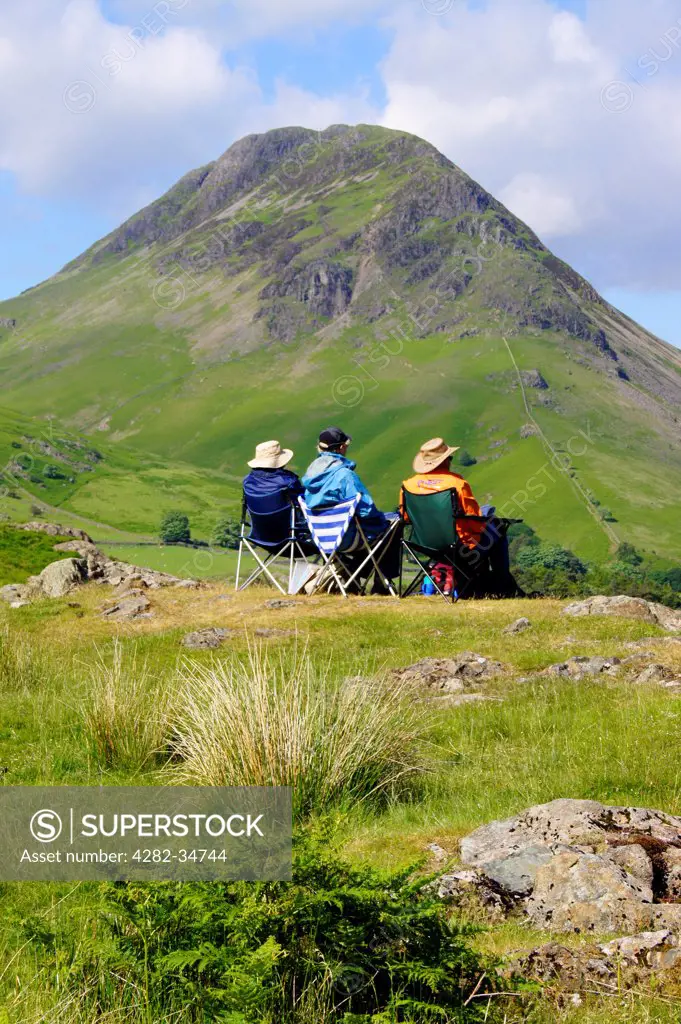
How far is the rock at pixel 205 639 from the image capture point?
1181 centimetres

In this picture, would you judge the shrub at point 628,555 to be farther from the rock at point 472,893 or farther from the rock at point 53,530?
the rock at point 472,893

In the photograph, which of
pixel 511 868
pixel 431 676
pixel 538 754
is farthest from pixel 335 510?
pixel 511 868

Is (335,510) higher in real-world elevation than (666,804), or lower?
higher

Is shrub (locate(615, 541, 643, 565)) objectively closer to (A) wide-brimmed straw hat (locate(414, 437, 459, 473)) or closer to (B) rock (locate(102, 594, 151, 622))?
(A) wide-brimmed straw hat (locate(414, 437, 459, 473))

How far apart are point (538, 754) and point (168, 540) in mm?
154799

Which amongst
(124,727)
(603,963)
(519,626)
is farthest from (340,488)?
(603,963)

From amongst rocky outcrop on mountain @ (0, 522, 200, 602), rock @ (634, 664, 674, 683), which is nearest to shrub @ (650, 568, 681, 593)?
rocky outcrop on mountain @ (0, 522, 200, 602)

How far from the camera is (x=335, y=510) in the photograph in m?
16.8

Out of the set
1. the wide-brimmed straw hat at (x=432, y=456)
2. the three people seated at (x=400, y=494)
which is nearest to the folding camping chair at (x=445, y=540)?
the three people seated at (x=400, y=494)

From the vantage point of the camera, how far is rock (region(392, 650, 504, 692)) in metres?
9.94

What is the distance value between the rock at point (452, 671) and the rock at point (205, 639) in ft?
8.58

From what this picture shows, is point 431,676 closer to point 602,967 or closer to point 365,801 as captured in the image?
point 365,801

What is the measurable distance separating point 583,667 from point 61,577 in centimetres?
1015

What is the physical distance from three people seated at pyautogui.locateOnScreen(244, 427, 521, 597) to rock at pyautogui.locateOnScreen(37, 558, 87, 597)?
10.5 ft
